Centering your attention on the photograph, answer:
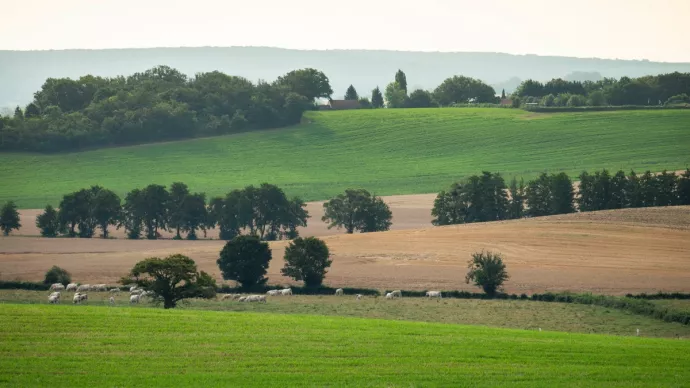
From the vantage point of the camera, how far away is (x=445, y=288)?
5766cm

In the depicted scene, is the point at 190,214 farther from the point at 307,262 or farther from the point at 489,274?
the point at 489,274

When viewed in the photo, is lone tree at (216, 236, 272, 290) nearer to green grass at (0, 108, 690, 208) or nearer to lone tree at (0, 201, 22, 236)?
lone tree at (0, 201, 22, 236)

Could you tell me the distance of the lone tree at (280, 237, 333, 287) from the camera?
196 ft

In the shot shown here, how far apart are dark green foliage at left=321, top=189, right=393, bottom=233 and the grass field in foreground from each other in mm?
28585

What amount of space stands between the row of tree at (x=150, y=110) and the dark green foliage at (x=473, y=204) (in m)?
61.5

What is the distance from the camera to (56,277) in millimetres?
59188

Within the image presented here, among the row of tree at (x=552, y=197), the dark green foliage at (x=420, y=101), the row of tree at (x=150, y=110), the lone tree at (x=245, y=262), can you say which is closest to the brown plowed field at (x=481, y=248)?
the lone tree at (x=245, y=262)

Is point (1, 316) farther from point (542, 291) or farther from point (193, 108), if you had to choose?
point (193, 108)

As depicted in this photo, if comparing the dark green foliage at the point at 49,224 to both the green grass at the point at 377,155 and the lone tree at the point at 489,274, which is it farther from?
the lone tree at the point at 489,274

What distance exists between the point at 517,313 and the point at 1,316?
2373cm

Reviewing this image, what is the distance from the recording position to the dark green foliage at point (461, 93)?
178 meters

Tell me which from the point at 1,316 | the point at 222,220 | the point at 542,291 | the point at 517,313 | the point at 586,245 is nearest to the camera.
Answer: the point at 1,316

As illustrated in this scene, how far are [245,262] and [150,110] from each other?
83.6 m

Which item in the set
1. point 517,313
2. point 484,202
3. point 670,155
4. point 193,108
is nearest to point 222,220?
point 484,202
